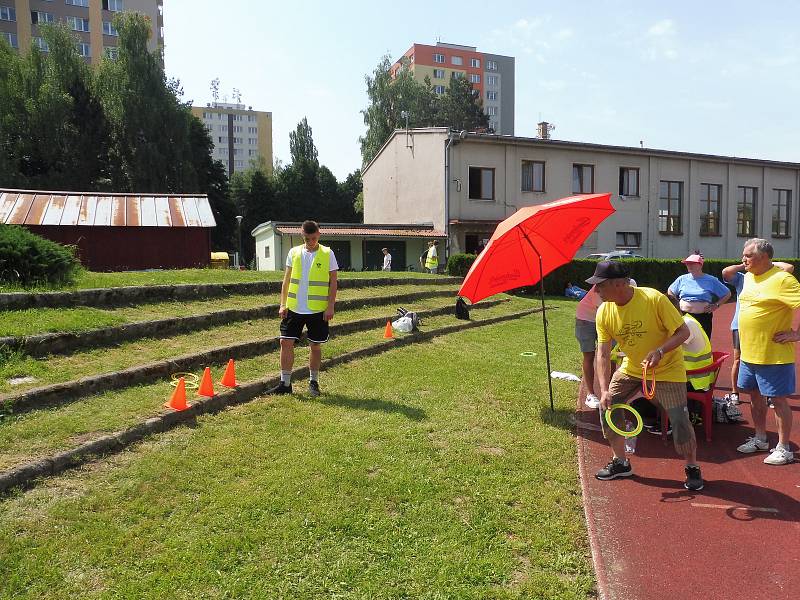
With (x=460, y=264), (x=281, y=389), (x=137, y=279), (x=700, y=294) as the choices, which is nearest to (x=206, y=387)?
(x=281, y=389)

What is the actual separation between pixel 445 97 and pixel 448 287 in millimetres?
47349

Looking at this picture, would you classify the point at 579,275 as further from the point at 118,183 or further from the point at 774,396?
the point at 118,183

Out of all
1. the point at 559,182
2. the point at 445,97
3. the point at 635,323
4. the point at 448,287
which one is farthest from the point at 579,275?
the point at 445,97

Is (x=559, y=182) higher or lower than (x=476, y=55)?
lower

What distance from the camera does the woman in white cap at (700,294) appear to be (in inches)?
270

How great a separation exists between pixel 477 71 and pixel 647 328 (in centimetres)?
10085

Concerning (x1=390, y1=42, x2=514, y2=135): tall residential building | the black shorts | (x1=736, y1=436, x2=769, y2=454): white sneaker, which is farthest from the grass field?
(x1=390, y1=42, x2=514, y2=135): tall residential building

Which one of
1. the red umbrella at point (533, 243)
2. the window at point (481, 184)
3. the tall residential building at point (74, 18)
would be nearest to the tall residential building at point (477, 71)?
the tall residential building at point (74, 18)

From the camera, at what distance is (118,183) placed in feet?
133

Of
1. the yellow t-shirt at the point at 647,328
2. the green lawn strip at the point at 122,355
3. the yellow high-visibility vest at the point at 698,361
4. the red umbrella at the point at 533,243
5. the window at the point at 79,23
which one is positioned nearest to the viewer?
the yellow t-shirt at the point at 647,328

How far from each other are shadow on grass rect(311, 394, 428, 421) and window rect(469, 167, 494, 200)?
2303 centimetres

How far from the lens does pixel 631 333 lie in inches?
169

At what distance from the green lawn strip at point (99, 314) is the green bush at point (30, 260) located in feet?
4.17

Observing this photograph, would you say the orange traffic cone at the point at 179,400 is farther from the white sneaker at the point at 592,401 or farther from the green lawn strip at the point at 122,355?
the white sneaker at the point at 592,401
